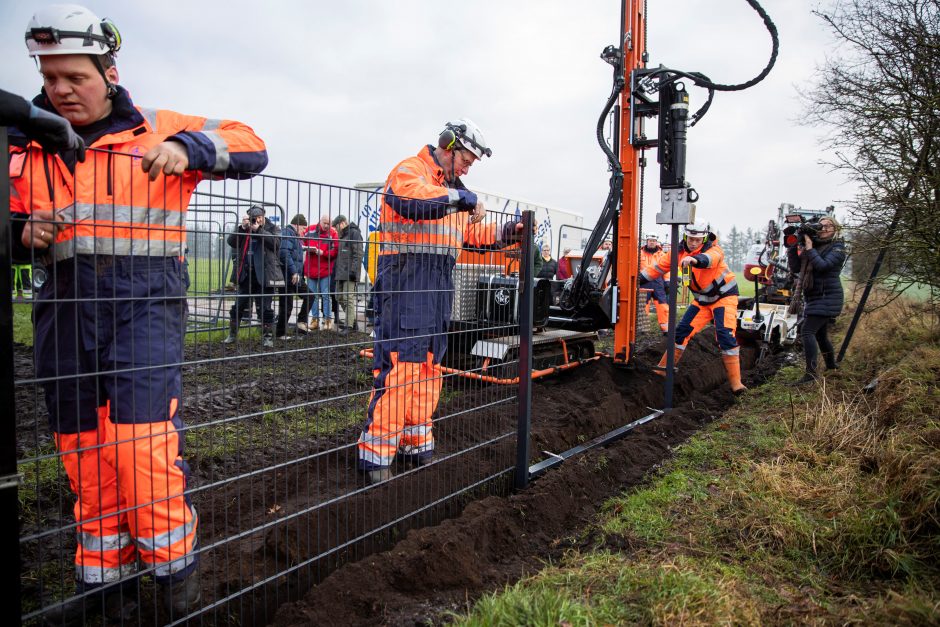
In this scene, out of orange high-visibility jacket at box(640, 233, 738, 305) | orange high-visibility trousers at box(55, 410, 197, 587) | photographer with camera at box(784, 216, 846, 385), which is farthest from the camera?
orange high-visibility jacket at box(640, 233, 738, 305)

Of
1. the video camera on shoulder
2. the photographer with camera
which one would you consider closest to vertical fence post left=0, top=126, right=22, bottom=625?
the photographer with camera

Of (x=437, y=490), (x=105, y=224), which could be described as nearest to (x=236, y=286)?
(x=105, y=224)

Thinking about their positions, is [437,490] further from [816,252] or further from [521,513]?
[816,252]

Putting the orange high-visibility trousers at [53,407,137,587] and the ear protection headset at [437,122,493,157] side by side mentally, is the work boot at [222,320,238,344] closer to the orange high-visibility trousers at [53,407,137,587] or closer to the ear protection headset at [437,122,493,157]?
the orange high-visibility trousers at [53,407,137,587]

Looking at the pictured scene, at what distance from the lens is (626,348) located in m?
7.48

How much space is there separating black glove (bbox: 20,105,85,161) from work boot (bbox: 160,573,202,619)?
1603 mm

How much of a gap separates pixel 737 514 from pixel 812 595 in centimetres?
80

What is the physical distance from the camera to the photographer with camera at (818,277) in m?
7.10

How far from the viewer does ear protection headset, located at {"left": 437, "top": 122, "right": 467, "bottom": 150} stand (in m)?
3.98

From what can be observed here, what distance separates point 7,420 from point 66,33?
1.34 metres

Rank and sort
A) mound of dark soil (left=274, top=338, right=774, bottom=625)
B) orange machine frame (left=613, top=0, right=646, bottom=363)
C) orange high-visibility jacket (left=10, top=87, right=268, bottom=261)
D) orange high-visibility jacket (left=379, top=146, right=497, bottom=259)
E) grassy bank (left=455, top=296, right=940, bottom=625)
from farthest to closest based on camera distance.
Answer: orange machine frame (left=613, top=0, right=646, bottom=363), orange high-visibility jacket (left=379, top=146, right=497, bottom=259), mound of dark soil (left=274, top=338, right=774, bottom=625), grassy bank (left=455, top=296, right=940, bottom=625), orange high-visibility jacket (left=10, top=87, right=268, bottom=261)

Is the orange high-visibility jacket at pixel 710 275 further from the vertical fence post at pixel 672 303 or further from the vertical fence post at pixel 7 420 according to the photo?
the vertical fence post at pixel 7 420

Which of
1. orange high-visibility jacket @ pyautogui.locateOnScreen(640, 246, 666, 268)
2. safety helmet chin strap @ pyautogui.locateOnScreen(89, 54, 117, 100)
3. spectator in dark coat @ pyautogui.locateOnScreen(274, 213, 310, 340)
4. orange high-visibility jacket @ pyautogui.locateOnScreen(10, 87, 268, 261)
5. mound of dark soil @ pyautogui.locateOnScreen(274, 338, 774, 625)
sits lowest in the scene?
mound of dark soil @ pyautogui.locateOnScreen(274, 338, 774, 625)

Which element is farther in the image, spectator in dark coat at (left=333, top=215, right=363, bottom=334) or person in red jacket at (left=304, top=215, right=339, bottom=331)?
spectator in dark coat at (left=333, top=215, right=363, bottom=334)
